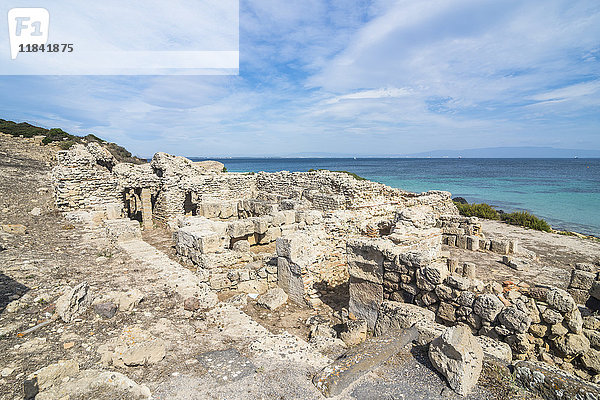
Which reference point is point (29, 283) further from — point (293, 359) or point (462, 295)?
point (462, 295)

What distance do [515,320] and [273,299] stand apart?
4.50 metres

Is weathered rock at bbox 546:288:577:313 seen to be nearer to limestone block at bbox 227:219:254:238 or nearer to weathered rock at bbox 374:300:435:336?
weathered rock at bbox 374:300:435:336

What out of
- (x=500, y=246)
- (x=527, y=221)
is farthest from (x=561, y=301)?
(x=527, y=221)

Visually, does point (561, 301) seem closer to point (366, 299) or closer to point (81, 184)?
point (366, 299)

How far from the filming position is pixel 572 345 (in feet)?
12.3

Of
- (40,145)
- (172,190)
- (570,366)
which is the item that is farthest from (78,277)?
(40,145)

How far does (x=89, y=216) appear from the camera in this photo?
31.2 ft

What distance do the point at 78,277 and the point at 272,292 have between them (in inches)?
147

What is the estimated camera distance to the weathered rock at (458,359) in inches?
110

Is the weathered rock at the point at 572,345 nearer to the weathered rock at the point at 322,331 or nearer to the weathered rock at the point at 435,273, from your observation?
the weathered rock at the point at 435,273

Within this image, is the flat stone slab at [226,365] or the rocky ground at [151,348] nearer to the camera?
the rocky ground at [151,348]

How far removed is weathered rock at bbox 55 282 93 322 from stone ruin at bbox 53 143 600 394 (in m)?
3.19

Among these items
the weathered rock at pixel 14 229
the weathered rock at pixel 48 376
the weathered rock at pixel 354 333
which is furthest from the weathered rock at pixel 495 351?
the weathered rock at pixel 14 229

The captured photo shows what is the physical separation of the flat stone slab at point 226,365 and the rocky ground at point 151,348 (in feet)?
0.04
